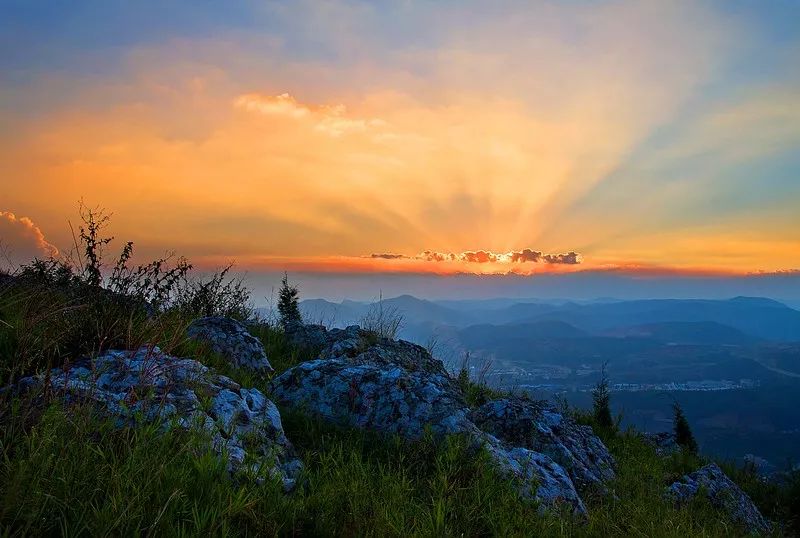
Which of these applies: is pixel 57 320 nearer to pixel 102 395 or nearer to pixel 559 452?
pixel 102 395

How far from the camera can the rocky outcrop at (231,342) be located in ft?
28.0

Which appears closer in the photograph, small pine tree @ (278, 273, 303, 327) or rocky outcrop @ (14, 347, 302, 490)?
rocky outcrop @ (14, 347, 302, 490)

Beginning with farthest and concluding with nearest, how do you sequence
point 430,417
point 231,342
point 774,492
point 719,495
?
1. point 774,492
2. point 719,495
3. point 231,342
4. point 430,417

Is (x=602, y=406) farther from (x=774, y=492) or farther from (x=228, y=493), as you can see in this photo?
(x=228, y=493)

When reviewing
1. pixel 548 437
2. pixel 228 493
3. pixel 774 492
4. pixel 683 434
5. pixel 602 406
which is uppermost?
pixel 228 493

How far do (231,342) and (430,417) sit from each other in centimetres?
422

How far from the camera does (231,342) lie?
29.1 feet

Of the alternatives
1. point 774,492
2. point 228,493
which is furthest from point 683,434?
point 228,493

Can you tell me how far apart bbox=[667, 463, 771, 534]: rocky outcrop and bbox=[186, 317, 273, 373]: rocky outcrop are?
7548 mm

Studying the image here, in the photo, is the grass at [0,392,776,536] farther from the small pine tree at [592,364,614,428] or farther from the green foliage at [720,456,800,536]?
the green foliage at [720,456,800,536]

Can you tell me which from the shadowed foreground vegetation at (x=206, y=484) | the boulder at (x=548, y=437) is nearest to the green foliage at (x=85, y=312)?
the shadowed foreground vegetation at (x=206, y=484)

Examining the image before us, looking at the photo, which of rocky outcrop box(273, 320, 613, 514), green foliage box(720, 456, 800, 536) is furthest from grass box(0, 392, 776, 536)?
green foliage box(720, 456, 800, 536)

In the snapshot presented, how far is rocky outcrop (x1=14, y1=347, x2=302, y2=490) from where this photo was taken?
4609mm

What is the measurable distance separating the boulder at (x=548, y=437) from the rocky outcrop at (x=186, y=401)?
4172mm
